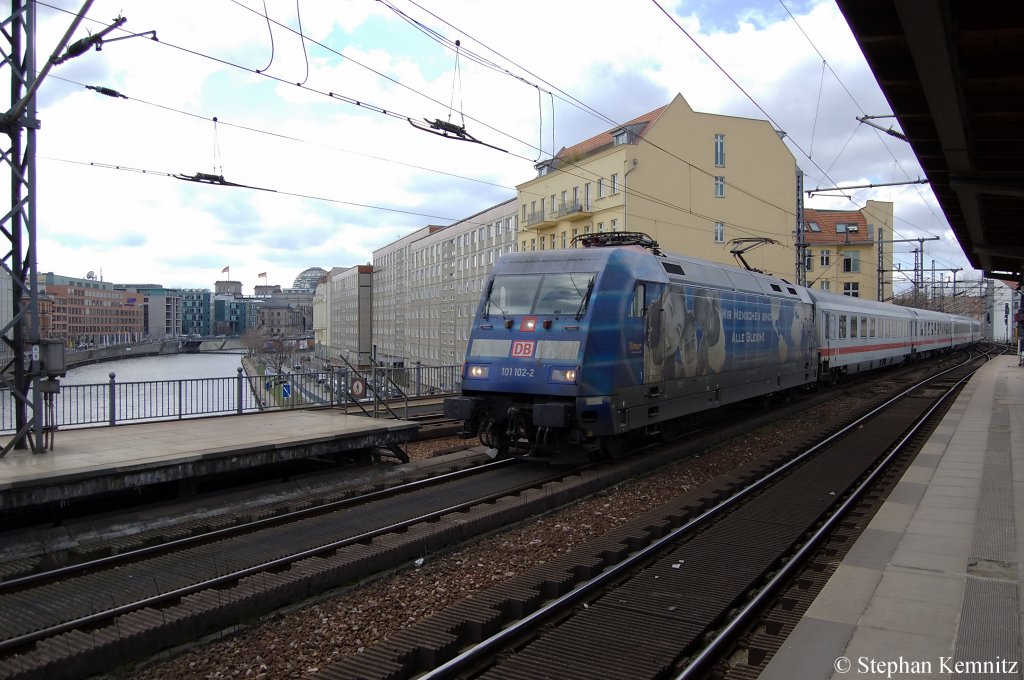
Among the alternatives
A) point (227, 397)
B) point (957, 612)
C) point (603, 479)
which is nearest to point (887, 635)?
point (957, 612)

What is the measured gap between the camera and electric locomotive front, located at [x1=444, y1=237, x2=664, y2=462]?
33.9 ft

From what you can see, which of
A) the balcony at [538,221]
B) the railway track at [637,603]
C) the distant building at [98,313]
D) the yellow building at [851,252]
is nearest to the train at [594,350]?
the railway track at [637,603]

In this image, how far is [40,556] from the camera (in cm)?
733

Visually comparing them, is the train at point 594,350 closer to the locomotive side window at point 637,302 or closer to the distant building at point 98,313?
the locomotive side window at point 637,302

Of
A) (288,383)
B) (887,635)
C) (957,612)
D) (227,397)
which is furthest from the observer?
(288,383)

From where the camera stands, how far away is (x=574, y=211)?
38375mm

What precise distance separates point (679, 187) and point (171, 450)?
32267 mm

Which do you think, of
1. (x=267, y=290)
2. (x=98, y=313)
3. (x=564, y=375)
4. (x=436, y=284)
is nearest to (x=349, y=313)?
(x=436, y=284)

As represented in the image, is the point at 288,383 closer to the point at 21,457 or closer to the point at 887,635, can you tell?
the point at 21,457

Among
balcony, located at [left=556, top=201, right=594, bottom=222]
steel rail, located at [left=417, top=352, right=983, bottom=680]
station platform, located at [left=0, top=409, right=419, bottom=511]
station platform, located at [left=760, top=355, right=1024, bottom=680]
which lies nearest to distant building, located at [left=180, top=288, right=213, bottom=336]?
balcony, located at [left=556, top=201, right=594, bottom=222]

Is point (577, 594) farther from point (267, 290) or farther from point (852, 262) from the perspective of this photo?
point (267, 290)

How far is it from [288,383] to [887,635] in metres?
12.8

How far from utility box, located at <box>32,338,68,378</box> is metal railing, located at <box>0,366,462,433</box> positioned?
1.05 ft

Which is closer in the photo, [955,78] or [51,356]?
[955,78]
